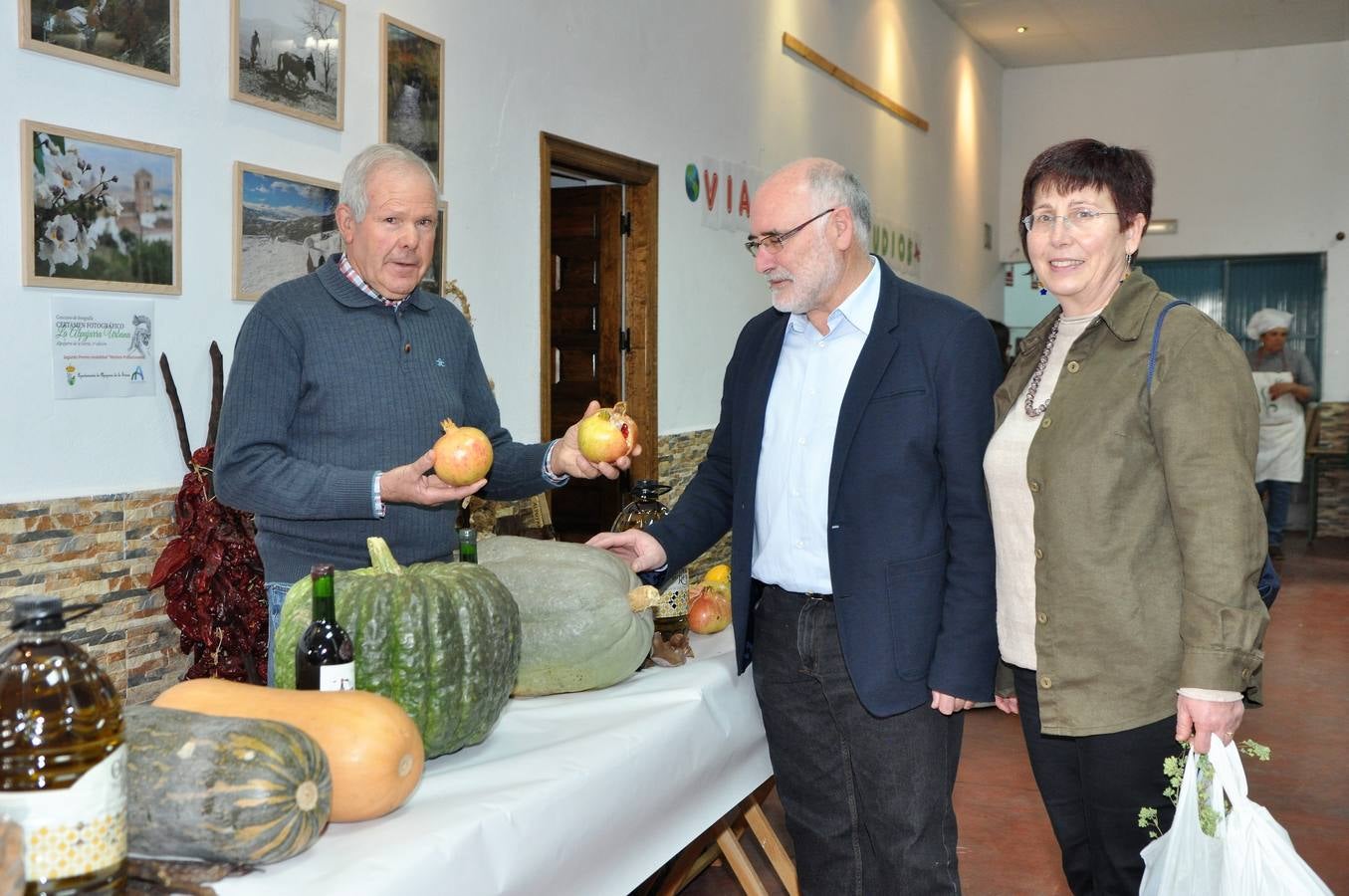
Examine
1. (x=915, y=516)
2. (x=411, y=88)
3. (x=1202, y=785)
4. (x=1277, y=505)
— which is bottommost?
(x=1277, y=505)

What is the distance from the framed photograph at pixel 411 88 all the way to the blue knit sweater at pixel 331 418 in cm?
195

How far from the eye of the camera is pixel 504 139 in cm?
459

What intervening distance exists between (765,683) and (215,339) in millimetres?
2038

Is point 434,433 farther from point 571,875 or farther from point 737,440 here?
point 571,875

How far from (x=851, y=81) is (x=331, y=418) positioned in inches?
271

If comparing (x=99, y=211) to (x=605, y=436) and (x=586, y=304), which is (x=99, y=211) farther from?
(x=586, y=304)

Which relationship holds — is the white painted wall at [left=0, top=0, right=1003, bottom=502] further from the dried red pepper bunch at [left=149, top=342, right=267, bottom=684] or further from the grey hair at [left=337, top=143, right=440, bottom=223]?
the grey hair at [left=337, top=143, right=440, bottom=223]

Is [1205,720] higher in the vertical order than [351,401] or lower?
lower

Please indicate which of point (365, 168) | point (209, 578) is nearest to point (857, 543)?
point (365, 168)

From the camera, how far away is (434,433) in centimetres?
216

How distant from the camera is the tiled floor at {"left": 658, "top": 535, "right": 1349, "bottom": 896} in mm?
3533

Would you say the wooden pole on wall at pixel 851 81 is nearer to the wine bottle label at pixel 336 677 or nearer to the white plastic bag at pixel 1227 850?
the white plastic bag at pixel 1227 850

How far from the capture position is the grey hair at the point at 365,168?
2.08m

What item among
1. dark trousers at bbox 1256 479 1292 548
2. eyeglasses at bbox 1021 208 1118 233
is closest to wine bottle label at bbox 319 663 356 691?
eyeglasses at bbox 1021 208 1118 233
